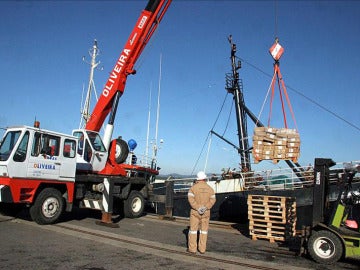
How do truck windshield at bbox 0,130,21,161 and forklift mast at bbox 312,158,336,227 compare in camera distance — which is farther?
truck windshield at bbox 0,130,21,161

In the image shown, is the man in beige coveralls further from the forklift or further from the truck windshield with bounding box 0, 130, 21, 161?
the truck windshield with bounding box 0, 130, 21, 161

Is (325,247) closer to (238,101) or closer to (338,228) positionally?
(338,228)

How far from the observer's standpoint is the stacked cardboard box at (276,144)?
13016 mm

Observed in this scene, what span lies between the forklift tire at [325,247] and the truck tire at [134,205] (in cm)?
718

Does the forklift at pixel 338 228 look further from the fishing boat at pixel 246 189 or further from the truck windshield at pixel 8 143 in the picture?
the truck windshield at pixel 8 143

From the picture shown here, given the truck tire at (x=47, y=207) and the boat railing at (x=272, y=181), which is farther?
the boat railing at (x=272, y=181)

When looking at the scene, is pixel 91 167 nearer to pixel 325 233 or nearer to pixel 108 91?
pixel 108 91

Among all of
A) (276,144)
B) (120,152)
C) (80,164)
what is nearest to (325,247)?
(276,144)

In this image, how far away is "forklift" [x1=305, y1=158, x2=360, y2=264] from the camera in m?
7.79

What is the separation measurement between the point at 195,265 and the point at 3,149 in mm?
6623

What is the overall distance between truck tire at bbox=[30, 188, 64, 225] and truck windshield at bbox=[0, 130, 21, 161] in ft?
4.66

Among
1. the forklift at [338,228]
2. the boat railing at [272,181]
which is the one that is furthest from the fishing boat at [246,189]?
the forklift at [338,228]

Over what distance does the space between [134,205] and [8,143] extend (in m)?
5.21

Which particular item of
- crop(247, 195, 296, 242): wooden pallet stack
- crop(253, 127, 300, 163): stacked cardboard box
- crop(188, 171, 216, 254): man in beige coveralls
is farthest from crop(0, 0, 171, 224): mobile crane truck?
crop(253, 127, 300, 163): stacked cardboard box
